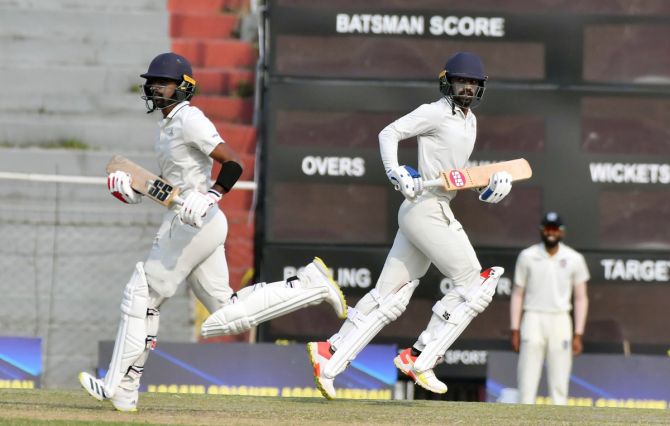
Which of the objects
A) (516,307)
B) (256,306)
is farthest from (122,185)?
(516,307)

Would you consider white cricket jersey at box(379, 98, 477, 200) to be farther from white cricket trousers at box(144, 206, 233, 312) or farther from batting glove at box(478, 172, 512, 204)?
white cricket trousers at box(144, 206, 233, 312)

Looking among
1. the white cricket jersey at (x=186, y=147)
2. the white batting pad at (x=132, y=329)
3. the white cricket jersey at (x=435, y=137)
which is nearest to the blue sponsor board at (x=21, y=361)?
the white batting pad at (x=132, y=329)

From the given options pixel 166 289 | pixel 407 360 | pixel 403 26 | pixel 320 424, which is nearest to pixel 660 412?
pixel 407 360

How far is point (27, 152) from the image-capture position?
12.6m

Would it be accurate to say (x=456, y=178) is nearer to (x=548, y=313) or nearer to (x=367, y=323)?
(x=367, y=323)

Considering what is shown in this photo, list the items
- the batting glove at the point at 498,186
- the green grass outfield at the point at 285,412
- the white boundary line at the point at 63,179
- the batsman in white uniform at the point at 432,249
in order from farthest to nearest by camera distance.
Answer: the white boundary line at the point at 63,179 → the batsman in white uniform at the point at 432,249 → the batting glove at the point at 498,186 → the green grass outfield at the point at 285,412

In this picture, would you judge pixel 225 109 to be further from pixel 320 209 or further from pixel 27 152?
pixel 320 209

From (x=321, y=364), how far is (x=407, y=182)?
107 cm

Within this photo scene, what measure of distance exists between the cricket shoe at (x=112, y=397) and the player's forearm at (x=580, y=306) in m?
4.16

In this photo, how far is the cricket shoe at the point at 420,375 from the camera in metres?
7.96

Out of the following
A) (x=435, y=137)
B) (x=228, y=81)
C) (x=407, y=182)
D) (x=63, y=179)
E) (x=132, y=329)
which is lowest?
(x=132, y=329)

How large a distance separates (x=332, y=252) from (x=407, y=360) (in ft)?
8.75

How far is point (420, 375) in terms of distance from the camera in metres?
8.02

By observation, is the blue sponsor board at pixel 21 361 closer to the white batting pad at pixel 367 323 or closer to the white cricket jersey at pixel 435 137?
the white batting pad at pixel 367 323
